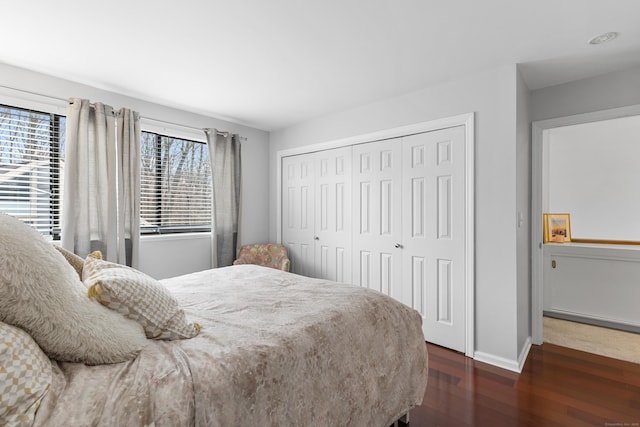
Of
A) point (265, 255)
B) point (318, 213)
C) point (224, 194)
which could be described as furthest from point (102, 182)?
point (318, 213)

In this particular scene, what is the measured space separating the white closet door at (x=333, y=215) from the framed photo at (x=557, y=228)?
8.42 ft

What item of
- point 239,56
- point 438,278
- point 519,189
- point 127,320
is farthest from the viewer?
point 438,278

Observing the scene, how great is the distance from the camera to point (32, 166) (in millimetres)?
2617

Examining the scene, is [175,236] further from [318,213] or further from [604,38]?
[604,38]

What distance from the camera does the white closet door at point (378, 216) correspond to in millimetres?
3119

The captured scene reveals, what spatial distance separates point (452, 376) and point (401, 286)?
3.06 feet

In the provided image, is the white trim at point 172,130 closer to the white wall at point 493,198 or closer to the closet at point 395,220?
the closet at point 395,220

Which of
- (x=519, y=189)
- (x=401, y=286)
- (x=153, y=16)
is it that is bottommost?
(x=401, y=286)

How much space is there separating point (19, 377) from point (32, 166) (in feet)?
8.82

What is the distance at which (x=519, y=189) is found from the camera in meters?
2.49

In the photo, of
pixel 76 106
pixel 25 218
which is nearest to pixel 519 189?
pixel 76 106

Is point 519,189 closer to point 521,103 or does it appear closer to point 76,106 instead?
point 521,103

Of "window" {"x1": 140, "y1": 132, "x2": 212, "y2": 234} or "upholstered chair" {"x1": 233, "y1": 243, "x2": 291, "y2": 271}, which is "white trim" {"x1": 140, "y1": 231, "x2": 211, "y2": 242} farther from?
"upholstered chair" {"x1": 233, "y1": 243, "x2": 291, "y2": 271}

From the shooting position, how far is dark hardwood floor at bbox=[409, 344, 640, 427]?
1.84 m
